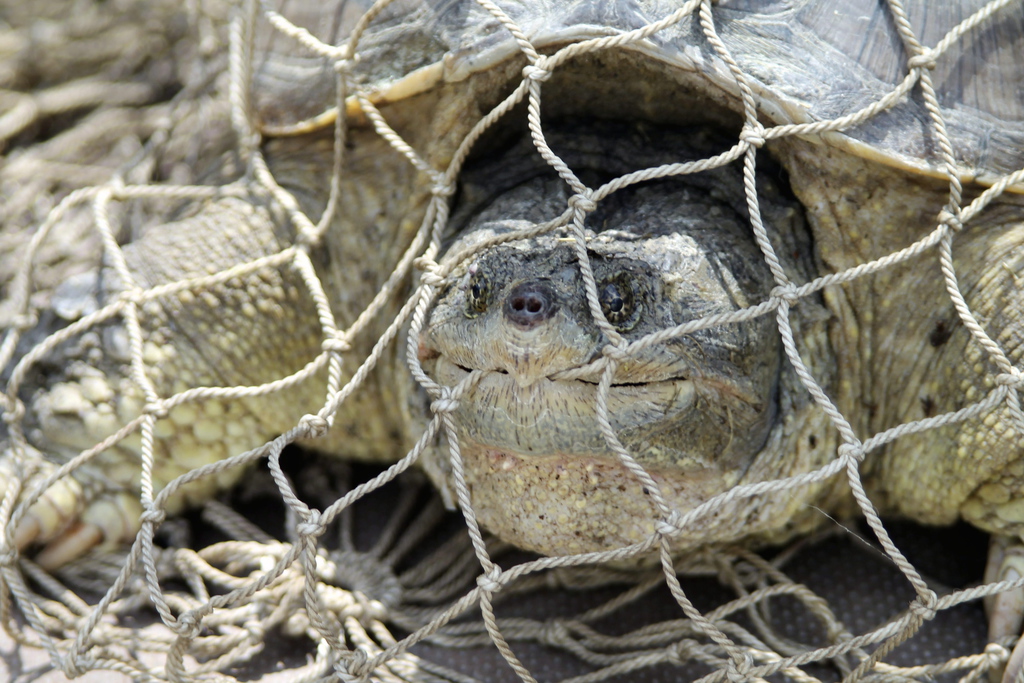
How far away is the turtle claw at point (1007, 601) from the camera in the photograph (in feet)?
5.43

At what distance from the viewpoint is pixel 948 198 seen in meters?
1.75

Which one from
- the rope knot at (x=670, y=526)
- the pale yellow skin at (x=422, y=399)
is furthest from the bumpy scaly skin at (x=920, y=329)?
the rope knot at (x=670, y=526)

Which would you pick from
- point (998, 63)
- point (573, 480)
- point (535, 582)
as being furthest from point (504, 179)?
point (998, 63)

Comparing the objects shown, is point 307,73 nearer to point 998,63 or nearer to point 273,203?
point 273,203

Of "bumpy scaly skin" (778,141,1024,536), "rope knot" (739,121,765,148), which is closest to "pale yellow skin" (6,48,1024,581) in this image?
"bumpy scaly skin" (778,141,1024,536)

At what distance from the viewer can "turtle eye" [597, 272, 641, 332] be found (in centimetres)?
153

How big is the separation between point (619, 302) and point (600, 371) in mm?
149

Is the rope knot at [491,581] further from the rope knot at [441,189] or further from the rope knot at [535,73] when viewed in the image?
the rope knot at [535,73]

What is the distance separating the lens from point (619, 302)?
153 cm

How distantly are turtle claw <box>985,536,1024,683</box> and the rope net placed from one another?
5cm

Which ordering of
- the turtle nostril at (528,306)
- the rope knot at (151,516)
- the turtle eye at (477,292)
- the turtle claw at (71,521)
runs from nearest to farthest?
the turtle nostril at (528,306) → the turtle eye at (477,292) → the rope knot at (151,516) → the turtle claw at (71,521)

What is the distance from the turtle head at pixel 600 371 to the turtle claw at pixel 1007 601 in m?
0.55

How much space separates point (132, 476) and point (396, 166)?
989 millimetres

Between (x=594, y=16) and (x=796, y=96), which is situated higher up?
(x=594, y=16)
